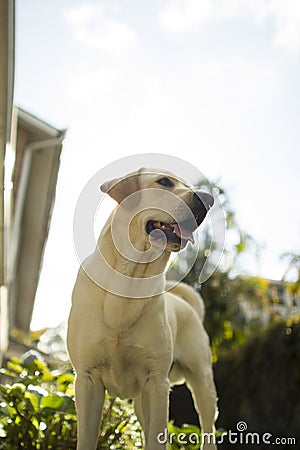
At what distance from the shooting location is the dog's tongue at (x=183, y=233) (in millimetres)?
2631

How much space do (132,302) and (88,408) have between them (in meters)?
0.62

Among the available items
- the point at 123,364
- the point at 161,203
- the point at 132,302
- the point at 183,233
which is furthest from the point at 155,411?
the point at 161,203

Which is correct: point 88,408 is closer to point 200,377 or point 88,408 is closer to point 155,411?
point 155,411

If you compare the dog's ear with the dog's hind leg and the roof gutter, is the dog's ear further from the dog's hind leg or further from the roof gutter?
the roof gutter

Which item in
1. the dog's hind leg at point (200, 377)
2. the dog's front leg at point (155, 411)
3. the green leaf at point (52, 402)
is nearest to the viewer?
the dog's front leg at point (155, 411)

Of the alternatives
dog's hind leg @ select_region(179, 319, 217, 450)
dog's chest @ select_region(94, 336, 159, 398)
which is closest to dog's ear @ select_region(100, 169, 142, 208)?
dog's chest @ select_region(94, 336, 159, 398)

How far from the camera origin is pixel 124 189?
9.18 feet

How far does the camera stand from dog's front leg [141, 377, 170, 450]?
262 cm

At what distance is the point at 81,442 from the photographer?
8.81 feet

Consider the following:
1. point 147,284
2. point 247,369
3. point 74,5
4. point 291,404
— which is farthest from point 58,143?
point 147,284

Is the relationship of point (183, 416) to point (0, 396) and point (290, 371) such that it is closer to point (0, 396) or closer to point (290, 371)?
point (290, 371)

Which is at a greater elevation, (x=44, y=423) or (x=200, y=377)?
(x=200, y=377)

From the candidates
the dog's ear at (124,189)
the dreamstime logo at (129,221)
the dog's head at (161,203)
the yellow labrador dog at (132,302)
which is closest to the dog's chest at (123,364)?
the yellow labrador dog at (132,302)

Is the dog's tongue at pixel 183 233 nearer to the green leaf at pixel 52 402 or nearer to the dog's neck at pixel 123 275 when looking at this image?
the dog's neck at pixel 123 275
